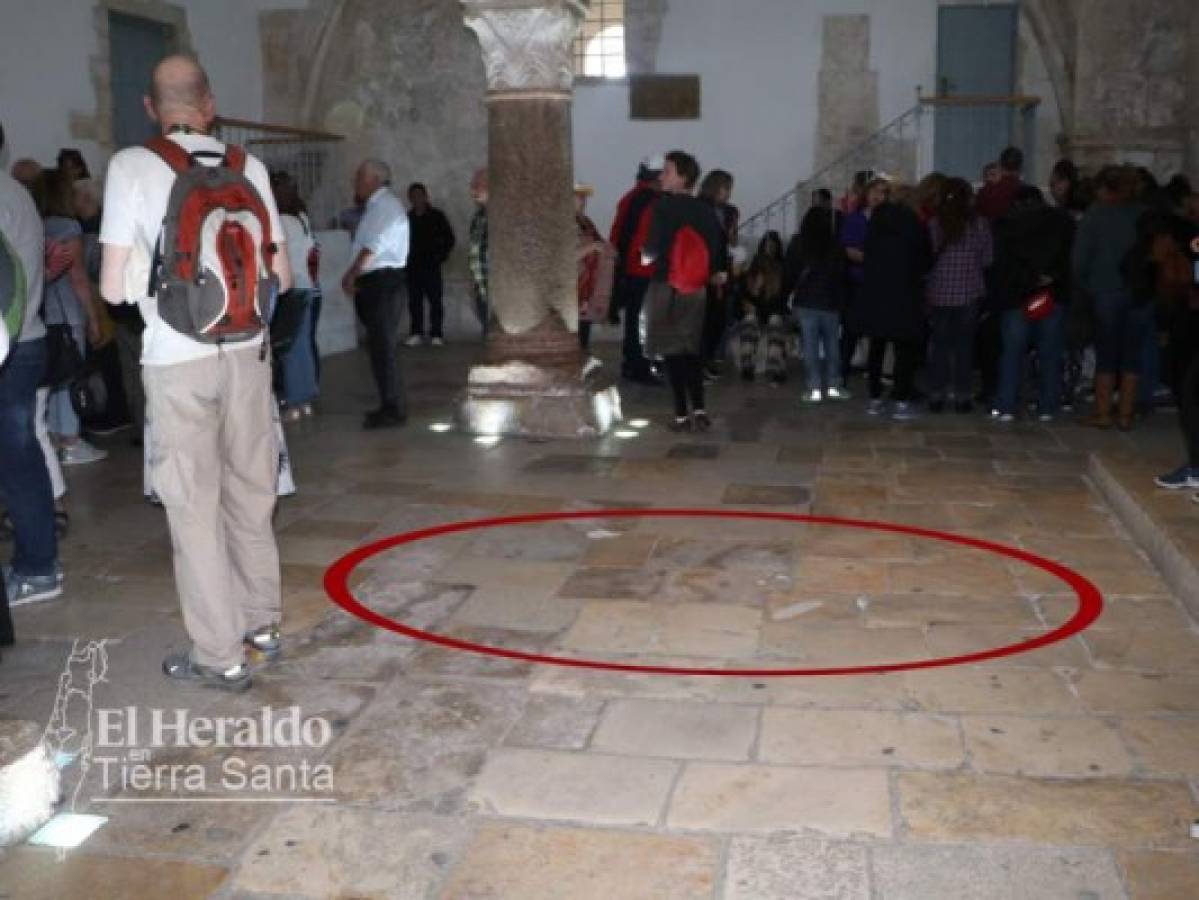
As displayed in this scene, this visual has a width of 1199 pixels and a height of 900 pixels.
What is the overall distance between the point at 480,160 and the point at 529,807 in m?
12.1

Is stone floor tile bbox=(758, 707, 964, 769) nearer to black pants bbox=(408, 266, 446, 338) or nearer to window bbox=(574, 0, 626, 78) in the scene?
black pants bbox=(408, 266, 446, 338)

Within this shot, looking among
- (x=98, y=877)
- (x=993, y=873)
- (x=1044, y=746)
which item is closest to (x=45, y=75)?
(x=98, y=877)

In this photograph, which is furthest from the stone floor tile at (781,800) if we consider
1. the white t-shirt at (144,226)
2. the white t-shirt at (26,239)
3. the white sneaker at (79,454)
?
the white sneaker at (79,454)

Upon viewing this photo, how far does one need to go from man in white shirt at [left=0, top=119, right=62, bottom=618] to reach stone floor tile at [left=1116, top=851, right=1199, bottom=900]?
139 inches

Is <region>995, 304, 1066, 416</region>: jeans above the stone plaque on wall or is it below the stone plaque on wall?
below

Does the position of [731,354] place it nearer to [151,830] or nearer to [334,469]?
[334,469]

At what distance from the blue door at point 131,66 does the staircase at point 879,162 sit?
591cm

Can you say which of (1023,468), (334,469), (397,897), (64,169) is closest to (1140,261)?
(1023,468)

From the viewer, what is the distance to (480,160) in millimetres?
14586

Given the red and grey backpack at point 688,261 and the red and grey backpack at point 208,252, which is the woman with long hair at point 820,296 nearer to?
the red and grey backpack at point 688,261

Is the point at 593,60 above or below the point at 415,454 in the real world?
above

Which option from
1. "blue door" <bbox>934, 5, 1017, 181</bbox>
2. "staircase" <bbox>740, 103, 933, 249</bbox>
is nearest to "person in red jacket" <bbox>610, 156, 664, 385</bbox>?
"staircase" <bbox>740, 103, 933, 249</bbox>

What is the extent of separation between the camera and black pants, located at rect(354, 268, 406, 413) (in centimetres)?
799

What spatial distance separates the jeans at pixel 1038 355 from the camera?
8.38 metres
